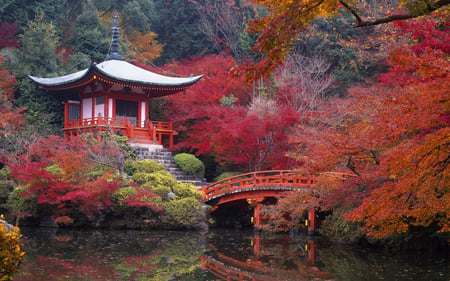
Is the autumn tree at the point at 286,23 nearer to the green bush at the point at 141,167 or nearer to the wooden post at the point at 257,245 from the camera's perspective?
the wooden post at the point at 257,245

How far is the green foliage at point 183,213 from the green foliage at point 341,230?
13.2ft

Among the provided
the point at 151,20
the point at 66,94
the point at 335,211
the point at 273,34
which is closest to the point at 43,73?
the point at 66,94

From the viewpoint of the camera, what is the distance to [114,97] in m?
24.0

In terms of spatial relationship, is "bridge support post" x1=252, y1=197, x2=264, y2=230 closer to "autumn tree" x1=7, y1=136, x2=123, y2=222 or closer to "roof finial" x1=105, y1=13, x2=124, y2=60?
"autumn tree" x1=7, y1=136, x2=123, y2=222

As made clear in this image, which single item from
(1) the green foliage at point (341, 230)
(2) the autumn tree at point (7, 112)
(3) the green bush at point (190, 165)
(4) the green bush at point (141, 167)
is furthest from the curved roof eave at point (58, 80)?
(1) the green foliage at point (341, 230)

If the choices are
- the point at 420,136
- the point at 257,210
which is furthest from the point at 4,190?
the point at 420,136

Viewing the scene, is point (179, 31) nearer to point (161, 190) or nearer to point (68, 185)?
point (161, 190)

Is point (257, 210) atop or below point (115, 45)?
below

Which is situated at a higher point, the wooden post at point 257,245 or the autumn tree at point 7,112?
the autumn tree at point 7,112

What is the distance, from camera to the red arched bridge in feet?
55.5

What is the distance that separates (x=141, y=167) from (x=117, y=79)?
4764mm

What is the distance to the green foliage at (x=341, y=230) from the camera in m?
14.3

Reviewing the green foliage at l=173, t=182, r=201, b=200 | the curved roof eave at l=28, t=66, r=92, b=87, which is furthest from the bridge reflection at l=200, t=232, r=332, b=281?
the curved roof eave at l=28, t=66, r=92, b=87

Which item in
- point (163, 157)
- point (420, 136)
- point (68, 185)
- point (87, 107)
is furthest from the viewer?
point (87, 107)
